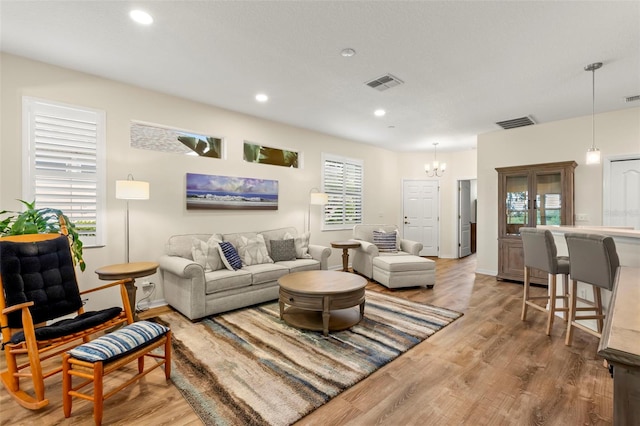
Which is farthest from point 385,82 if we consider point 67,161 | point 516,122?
point 67,161

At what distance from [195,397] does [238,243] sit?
2380 mm

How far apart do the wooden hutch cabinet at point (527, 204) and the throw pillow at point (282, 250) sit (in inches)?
144

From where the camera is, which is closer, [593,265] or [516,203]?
[593,265]

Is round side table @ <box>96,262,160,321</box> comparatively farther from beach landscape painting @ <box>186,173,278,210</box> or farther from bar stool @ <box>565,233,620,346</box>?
bar stool @ <box>565,233,620,346</box>

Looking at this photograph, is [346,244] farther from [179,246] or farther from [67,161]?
[67,161]

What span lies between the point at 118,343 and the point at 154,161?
2.64 meters

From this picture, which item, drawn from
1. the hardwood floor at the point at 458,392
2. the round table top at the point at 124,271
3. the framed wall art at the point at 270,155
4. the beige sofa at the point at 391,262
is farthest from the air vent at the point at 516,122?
the round table top at the point at 124,271

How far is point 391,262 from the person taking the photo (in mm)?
4586

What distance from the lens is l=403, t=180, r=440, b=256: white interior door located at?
7.67 metres

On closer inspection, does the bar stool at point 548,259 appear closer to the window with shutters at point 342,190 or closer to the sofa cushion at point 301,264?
the sofa cushion at point 301,264

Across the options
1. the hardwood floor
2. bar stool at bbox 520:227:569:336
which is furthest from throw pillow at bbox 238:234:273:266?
bar stool at bbox 520:227:569:336

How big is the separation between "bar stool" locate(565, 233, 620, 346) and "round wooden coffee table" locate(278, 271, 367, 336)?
1.90 m

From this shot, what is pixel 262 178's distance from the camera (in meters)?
4.95

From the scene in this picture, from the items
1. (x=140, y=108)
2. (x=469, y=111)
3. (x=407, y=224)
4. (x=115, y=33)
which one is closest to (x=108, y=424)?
(x=115, y=33)
